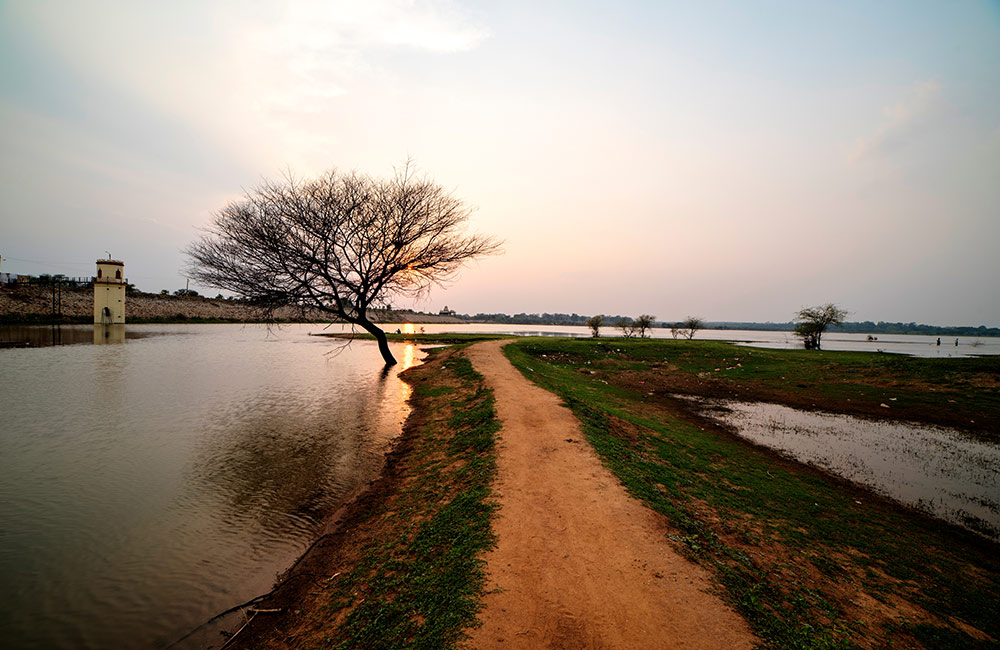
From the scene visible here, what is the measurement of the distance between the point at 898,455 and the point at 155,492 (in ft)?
66.1

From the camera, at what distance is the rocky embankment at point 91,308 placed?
53781 mm

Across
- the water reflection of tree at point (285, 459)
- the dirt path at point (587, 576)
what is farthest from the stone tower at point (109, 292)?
the dirt path at point (587, 576)

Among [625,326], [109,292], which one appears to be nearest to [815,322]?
[625,326]

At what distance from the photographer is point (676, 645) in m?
3.45

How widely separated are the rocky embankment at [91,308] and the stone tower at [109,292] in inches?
216

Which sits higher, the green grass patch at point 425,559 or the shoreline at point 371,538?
the green grass patch at point 425,559

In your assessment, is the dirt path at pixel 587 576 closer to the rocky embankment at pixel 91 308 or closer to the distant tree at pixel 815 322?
the rocky embankment at pixel 91 308

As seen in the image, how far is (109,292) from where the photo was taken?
56781 mm

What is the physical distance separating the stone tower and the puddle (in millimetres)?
81594

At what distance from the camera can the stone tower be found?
56.0 meters

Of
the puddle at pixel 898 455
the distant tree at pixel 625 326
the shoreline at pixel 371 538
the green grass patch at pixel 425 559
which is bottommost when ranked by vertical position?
the puddle at pixel 898 455

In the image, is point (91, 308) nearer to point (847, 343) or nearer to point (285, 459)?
point (285, 459)

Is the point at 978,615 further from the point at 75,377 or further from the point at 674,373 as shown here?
the point at 75,377

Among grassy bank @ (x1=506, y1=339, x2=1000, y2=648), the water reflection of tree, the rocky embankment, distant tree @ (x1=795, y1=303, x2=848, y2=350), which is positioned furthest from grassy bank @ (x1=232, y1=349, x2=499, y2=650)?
distant tree @ (x1=795, y1=303, x2=848, y2=350)
